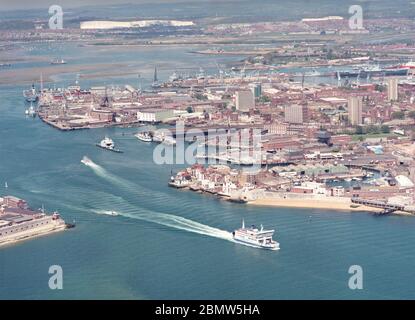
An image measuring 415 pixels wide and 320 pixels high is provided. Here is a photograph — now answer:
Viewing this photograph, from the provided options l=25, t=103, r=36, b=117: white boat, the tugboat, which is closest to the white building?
l=25, t=103, r=36, b=117: white boat

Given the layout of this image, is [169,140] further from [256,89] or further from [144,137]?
[256,89]

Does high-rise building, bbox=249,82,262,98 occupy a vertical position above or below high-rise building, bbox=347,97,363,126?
above

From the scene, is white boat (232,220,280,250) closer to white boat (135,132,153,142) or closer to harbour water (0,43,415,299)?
harbour water (0,43,415,299)

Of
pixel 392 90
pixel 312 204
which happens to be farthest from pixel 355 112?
pixel 312 204

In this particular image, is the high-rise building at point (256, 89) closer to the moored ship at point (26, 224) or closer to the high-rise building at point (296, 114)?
the high-rise building at point (296, 114)

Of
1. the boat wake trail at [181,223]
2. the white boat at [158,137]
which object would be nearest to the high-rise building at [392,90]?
the white boat at [158,137]
